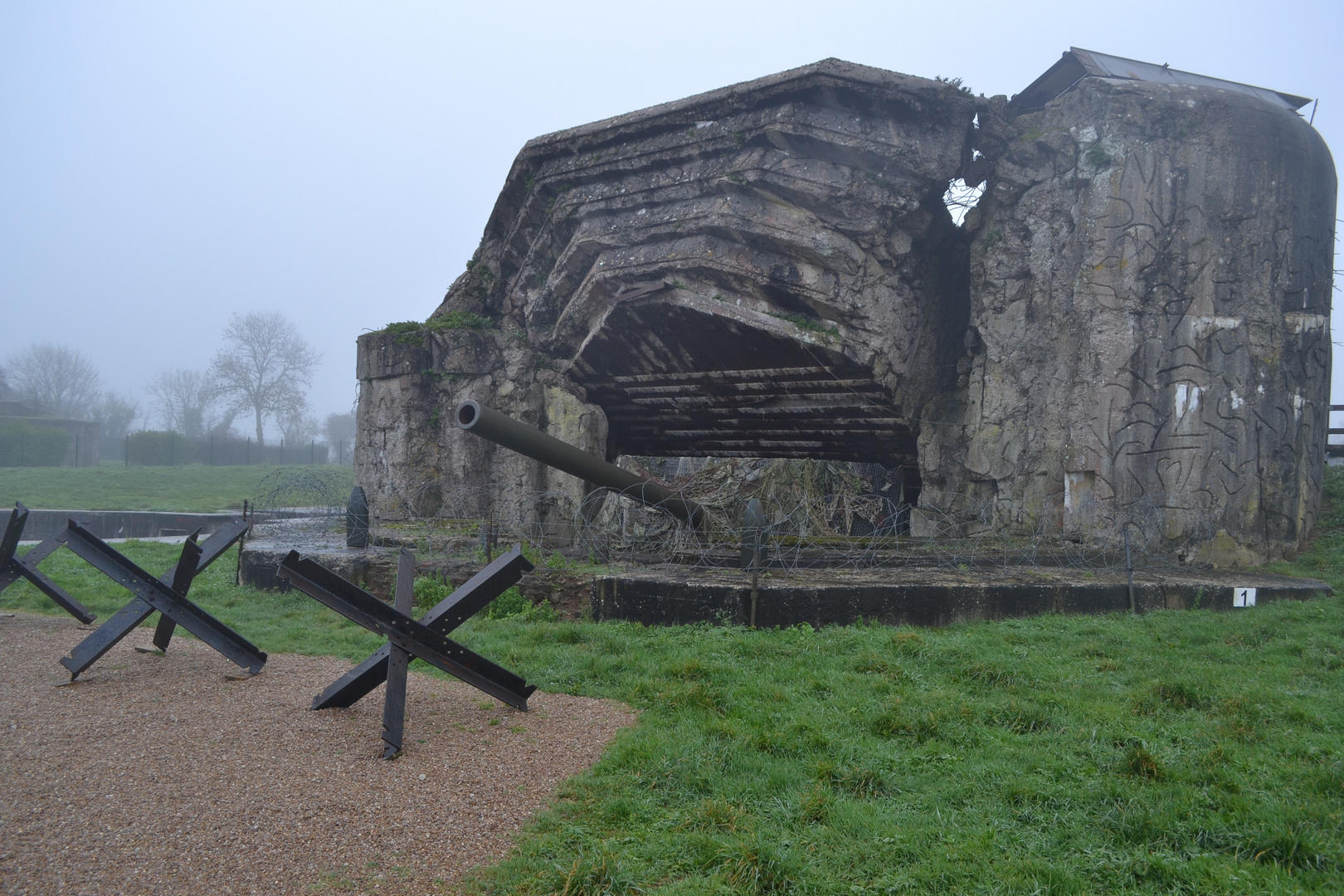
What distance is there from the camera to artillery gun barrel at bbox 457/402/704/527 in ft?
25.9

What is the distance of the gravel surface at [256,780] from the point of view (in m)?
2.94

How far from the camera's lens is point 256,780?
3.64 metres

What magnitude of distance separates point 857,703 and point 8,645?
19.7 feet

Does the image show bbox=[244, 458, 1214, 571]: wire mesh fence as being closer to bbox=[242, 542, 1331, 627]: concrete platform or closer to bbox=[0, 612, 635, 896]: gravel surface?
bbox=[242, 542, 1331, 627]: concrete platform

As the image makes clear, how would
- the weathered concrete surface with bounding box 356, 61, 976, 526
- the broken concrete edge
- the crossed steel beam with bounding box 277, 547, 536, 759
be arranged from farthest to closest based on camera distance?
the weathered concrete surface with bounding box 356, 61, 976, 526 < the broken concrete edge < the crossed steel beam with bounding box 277, 547, 536, 759

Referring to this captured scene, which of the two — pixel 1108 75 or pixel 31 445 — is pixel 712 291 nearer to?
pixel 1108 75

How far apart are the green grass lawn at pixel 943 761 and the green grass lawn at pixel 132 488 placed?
756 inches

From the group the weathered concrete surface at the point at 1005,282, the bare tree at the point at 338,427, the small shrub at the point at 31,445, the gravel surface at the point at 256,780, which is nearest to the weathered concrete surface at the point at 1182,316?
the weathered concrete surface at the point at 1005,282

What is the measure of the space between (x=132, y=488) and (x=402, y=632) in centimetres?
2720

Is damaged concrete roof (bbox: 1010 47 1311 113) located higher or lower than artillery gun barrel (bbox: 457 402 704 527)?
higher

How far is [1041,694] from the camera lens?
16.6 ft

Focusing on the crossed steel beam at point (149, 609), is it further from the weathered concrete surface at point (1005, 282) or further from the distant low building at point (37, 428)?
the distant low building at point (37, 428)

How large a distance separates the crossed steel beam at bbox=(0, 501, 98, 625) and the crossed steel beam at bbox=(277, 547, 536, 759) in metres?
3.64

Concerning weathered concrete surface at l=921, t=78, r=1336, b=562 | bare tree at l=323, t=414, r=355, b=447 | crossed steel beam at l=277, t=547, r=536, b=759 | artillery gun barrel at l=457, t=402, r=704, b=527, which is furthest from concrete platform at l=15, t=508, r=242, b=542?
bare tree at l=323, t=414, r=355, b=447
